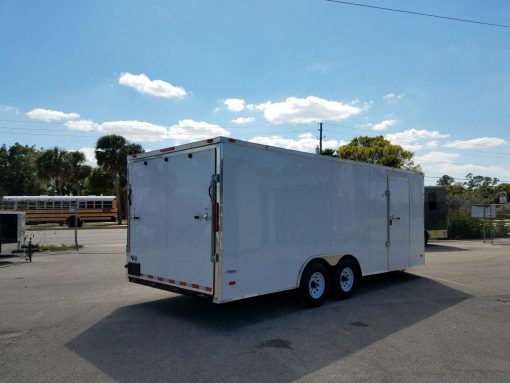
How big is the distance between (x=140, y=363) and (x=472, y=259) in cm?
1345

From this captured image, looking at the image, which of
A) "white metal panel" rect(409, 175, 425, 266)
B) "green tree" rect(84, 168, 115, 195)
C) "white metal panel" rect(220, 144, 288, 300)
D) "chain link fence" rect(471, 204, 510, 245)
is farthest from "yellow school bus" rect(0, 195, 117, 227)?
"white metal panel" rect(220, 144, 288, 300)

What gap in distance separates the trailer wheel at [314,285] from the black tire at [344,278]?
24 cm

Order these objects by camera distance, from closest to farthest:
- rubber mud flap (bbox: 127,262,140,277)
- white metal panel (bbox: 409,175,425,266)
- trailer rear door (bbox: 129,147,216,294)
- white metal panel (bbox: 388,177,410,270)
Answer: trailer rear door (bbox: 129,147,216,294) → rubber mud flap (bbox: 127,262,140,277) → white metal panel (bbox: 388,177,410,270) → white metal panel (bbox: 409,175,425,266)

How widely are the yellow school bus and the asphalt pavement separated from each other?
30.4 meters

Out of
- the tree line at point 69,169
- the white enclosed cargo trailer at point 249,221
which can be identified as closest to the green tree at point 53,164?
the tree line at point 69,169

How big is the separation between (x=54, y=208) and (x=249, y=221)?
36.3m

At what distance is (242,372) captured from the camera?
485 centimetres

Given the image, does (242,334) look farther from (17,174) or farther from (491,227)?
(17,174)

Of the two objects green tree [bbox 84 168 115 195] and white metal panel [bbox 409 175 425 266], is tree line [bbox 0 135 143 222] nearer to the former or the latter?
green tree [bbox 84 168 115 195]

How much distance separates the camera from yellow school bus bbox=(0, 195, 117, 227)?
3819cm

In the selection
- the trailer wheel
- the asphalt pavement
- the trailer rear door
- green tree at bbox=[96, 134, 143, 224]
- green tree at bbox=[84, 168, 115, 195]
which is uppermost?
green tree at bbox=[96, 134, 143, 224]

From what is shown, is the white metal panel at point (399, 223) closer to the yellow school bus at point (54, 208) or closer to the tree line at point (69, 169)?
the yellow school bus at point (54, 208)

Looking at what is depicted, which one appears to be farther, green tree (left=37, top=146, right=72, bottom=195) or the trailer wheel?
green tree (left=37, top=146, right=72, bottom=195)

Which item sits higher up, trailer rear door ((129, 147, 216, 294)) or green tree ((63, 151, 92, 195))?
green tree ((63, 151, 92, 195))
